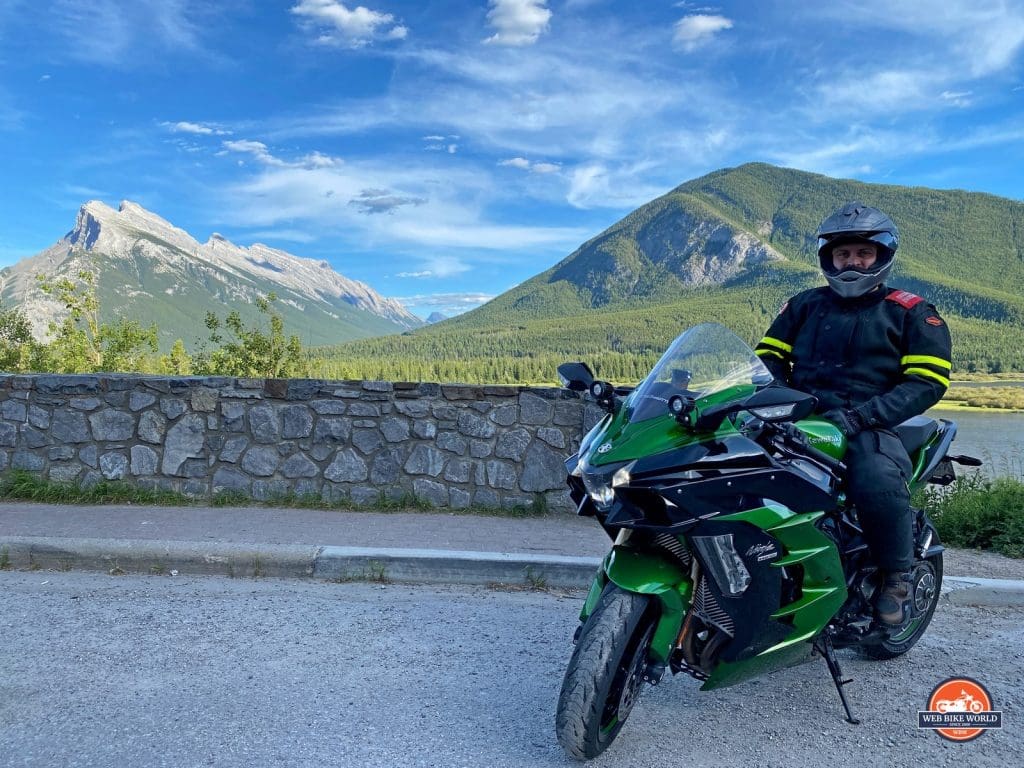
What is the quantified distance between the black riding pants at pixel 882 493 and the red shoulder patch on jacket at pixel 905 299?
639 millimetres

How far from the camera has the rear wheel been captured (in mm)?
3590

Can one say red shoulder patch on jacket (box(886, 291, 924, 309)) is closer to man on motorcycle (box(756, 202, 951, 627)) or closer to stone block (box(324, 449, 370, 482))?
man on motorcycle (box(756, 202, 951, 627))

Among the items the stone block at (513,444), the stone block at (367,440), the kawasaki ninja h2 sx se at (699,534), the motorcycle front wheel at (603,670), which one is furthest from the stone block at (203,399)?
the motorcycle front wheel at (603,670)

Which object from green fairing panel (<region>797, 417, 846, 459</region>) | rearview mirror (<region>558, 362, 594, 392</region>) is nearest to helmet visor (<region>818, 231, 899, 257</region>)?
green fairing panel (<region>797, 417, 846, 459</region>)

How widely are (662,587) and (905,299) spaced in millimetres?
1942

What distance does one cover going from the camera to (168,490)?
6.67 metres

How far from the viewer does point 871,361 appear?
3434 mm

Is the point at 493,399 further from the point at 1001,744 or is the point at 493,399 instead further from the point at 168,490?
the point at 1001,744

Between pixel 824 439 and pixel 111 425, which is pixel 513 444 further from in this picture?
pixel 824 439

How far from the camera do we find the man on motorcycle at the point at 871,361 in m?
3.11

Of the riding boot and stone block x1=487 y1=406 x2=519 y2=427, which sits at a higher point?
stone block x1=487 y1=406 x2=519 y2=427

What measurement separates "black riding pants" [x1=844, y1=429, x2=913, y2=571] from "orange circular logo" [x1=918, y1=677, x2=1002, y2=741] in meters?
0.65

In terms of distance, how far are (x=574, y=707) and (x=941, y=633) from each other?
9.15 feet

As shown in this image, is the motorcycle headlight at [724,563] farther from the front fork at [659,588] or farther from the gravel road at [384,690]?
the gravel road at [384,690]
